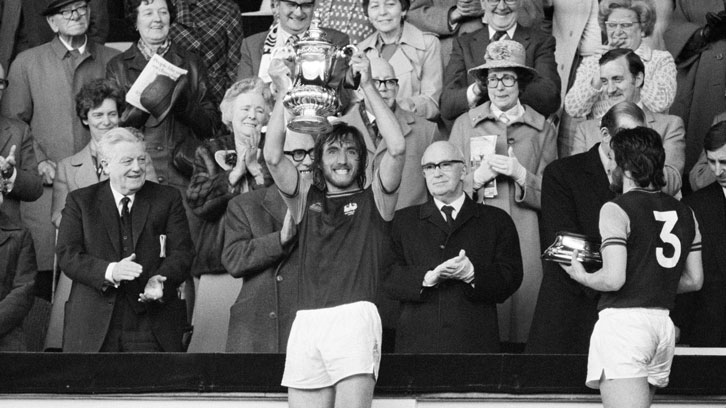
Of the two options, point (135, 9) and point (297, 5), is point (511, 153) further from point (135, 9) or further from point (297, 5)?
point (135, 9)

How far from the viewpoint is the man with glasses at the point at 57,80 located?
32.9 feet

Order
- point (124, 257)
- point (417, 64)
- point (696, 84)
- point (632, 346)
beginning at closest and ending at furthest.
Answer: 1. point (632, 346)
2. point (124, 257)
3. point (417, 64)
4. point (696, 84)

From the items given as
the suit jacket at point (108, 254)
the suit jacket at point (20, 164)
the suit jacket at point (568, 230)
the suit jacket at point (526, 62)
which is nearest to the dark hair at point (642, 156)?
the suit jacket at point (568, 230)

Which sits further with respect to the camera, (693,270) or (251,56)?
(251,56)

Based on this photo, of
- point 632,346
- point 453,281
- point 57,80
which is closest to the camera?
point 632,346

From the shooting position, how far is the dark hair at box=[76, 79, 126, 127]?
370 inches

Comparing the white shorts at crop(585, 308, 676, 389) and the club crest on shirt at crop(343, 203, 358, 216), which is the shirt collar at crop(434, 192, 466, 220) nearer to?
the club crest on shirt at crop(343, 203, 358, 216)

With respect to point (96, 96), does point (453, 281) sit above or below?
below

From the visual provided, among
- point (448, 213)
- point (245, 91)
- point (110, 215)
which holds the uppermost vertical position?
point (245, 91)

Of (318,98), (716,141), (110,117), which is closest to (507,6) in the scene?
(716,141)

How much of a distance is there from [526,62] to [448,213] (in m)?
1.64

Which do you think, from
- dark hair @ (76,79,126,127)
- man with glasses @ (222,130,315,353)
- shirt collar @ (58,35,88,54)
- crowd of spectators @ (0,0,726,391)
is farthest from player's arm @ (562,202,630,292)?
shirt collar @ (58,35,88,54)

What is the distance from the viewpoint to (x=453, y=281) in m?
7.99

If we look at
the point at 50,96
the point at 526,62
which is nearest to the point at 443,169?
the point at 526,62
